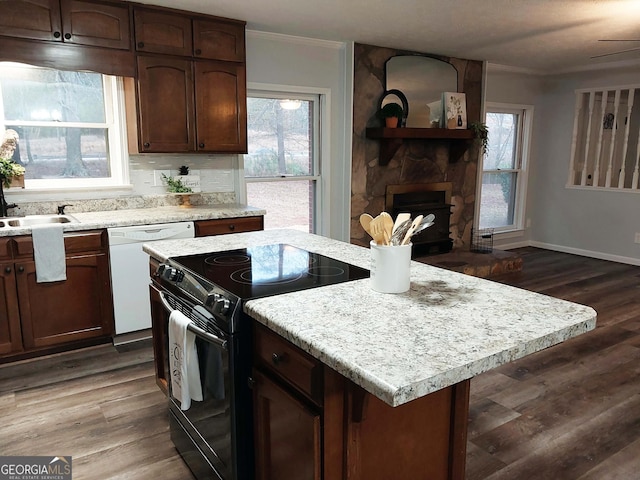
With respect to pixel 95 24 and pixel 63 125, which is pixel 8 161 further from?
pixel 95 24

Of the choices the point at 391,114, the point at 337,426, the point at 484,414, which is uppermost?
the point at 391,114

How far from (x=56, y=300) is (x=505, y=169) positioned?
18.0 ft

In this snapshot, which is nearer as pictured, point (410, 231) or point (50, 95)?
point (410, 231)

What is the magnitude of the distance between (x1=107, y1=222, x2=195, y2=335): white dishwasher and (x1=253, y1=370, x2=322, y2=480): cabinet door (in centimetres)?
208

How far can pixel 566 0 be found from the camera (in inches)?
130

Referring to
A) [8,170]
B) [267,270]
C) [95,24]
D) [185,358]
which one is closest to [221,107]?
[95,24]

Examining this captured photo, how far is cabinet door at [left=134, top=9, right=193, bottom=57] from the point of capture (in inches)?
132

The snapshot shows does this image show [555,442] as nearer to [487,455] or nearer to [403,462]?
[487,455]

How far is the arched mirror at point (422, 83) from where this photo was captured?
4.86 meters

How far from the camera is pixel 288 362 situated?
132 centimetres

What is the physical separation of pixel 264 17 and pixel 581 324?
10.5ft

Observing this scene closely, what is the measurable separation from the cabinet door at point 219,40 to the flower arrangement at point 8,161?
1.37 meters

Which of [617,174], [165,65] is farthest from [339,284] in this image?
[617,174]

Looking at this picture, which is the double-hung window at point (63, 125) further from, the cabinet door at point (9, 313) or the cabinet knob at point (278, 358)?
the cabinet knob at point (278, 358)
